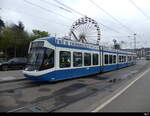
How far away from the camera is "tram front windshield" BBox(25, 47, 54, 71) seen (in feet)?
34.1

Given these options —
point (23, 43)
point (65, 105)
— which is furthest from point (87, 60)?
point (23, 43)

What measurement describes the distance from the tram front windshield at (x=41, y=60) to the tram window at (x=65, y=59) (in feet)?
2.79

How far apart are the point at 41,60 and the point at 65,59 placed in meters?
2.02

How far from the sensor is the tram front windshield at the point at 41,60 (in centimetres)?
1038

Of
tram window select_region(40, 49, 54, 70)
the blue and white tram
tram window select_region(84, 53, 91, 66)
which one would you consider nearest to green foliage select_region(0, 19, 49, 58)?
tram window select_region(84, 53, 91, 66)

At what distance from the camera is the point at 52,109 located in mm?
5621

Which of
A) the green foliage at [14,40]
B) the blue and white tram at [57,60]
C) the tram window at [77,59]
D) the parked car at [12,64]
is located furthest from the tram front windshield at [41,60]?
the green foliage at [14,40]

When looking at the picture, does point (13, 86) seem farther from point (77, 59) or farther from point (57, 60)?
point (77, 59)

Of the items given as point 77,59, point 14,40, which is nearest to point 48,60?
point 77,59

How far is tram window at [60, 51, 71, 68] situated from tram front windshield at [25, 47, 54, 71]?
85cm

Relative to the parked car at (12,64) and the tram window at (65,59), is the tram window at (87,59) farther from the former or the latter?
the parked car at (12,64)

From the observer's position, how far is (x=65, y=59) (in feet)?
38.9

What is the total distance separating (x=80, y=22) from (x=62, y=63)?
23.2m

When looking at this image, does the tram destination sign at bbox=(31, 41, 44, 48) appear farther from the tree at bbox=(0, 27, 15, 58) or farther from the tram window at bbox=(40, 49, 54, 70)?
the tree at bbox=(0, 27, 15, 58)
